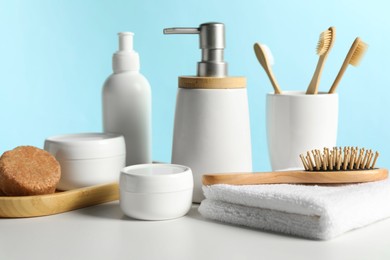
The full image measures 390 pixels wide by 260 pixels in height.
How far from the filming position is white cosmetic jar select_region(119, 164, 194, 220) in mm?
710

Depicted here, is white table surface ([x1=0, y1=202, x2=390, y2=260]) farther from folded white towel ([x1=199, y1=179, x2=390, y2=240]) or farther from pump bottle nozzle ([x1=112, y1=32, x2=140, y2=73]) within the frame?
pump bottle nozzle ([x1=112, y1=32, x2=140, y2=73])

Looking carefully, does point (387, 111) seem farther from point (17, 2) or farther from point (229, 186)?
point (229, 186)

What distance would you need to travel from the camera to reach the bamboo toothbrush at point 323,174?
74cm

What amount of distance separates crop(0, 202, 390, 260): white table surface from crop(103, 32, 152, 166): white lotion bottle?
0.68ft

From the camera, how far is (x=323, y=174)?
743 mm

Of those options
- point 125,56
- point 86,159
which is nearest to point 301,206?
point 86,159

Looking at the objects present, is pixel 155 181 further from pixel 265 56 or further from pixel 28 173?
pixel 265 56

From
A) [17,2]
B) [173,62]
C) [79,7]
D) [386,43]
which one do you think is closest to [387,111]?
[386,43]

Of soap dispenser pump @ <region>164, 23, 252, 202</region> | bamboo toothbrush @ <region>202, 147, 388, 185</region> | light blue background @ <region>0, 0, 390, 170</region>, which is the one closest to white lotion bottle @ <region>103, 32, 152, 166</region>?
soap dispenser pump @ <region>164, 23, 252, 202</region>

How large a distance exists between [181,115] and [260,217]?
0.68 ft

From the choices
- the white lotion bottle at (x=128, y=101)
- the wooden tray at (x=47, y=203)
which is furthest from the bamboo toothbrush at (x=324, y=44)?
the wooden tray at (x=47, y=203)

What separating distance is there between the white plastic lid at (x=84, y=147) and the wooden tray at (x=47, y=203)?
0.05m

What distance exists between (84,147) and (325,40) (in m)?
0.40

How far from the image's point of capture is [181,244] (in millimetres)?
647
